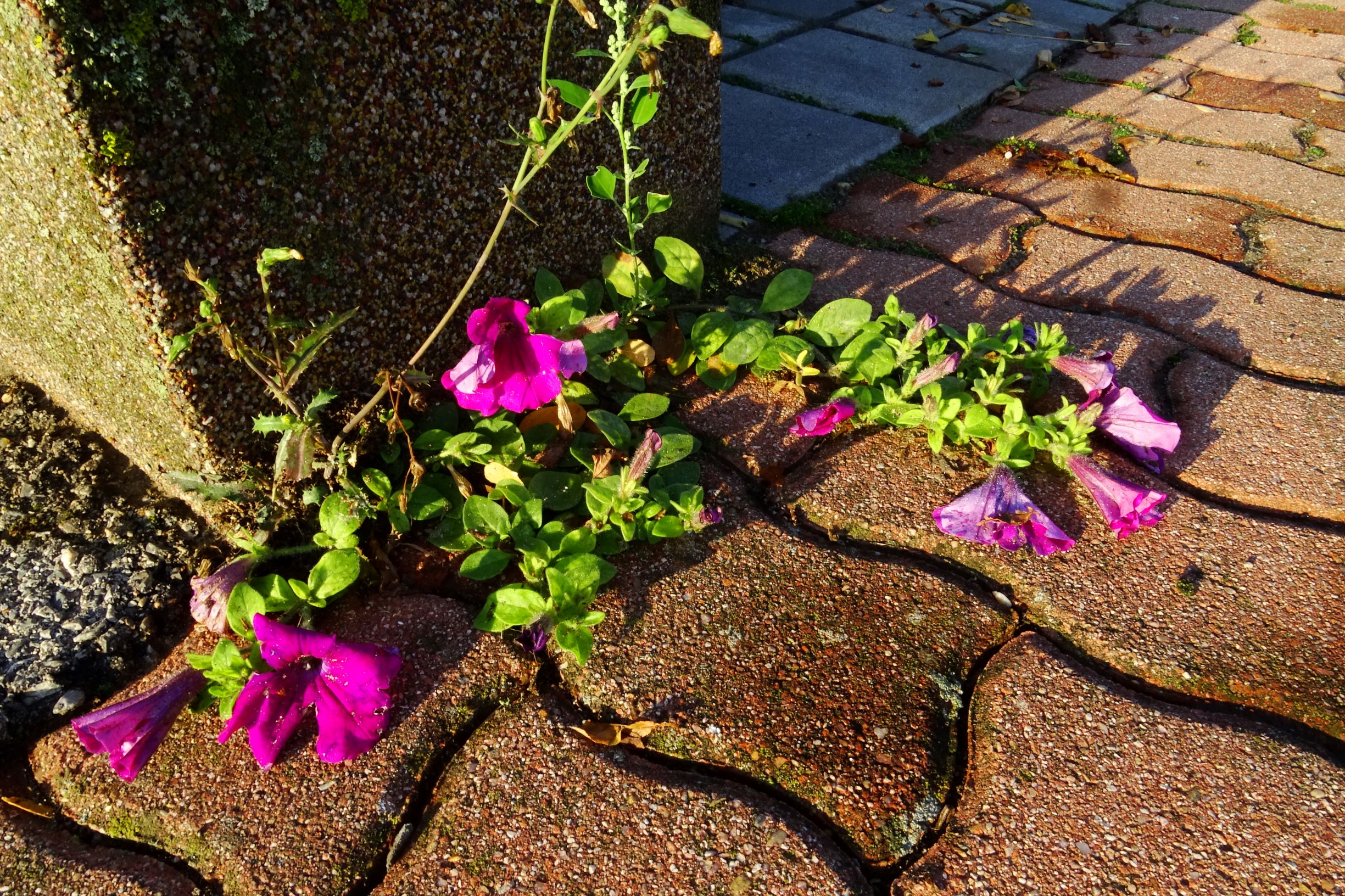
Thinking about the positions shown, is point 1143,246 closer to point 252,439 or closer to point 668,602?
point 668,602

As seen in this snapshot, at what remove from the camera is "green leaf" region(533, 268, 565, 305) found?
1.85 m

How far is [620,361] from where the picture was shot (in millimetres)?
1872

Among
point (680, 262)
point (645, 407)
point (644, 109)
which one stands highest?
point (644, 109)

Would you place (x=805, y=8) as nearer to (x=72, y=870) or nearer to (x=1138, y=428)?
(x=1138, y=428)

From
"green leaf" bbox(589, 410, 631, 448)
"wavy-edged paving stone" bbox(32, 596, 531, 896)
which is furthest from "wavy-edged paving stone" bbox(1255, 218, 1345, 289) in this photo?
"wavy-edged paving stone" bbox(32, 596, 531, 896)

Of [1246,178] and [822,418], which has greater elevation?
[822,418]

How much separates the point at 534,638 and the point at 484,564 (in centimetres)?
17

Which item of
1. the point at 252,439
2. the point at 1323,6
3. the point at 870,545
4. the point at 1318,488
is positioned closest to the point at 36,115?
the point at 252,439

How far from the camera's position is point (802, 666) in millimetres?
1391

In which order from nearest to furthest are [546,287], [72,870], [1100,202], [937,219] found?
[72,870] < [546,287] < [937,219] < [1100,202]

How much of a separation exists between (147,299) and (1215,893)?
1611mm

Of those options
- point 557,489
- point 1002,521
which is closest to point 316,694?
point 557,489

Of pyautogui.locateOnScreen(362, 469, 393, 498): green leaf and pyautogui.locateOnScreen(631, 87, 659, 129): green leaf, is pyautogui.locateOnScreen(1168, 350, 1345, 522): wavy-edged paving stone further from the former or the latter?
pyautogui.locateOnScreen(362, 469, 393, 498): green leaf

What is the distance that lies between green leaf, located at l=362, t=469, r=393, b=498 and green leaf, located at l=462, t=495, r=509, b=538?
0.14 meters
